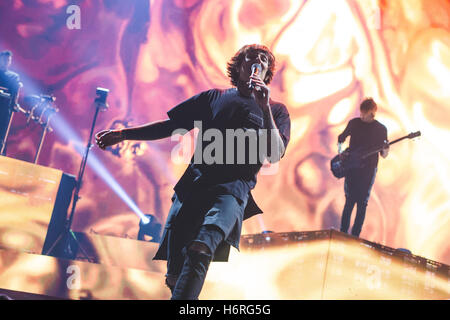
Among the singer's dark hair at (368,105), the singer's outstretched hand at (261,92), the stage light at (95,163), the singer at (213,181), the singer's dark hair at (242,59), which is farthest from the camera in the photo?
the stage light at (95,163)

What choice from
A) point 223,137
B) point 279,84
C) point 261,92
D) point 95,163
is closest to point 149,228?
point 95,163

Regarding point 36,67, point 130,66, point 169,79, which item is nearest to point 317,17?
point 169,79

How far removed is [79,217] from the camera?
6.42 metres

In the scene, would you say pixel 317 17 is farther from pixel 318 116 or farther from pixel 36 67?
pixel 36 67

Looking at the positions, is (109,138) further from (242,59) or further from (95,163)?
(95,163)

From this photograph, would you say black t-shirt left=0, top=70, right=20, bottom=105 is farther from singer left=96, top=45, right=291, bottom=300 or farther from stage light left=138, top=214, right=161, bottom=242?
singer left=96, top=45, right=291, bottom=300

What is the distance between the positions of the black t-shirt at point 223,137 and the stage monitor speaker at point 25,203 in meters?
2.21

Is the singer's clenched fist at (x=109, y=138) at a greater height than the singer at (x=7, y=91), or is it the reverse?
the singer at (x=7, y=91)

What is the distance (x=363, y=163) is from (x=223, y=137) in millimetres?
3219

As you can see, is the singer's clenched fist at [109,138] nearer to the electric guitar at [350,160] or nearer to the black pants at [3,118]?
the electric guitar at [350,160]

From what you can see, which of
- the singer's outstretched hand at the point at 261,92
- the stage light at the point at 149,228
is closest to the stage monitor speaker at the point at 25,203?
the stage light at the point at 149,228

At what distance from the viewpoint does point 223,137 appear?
1818mm

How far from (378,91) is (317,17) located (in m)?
1.61

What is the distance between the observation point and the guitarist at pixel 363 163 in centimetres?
454
